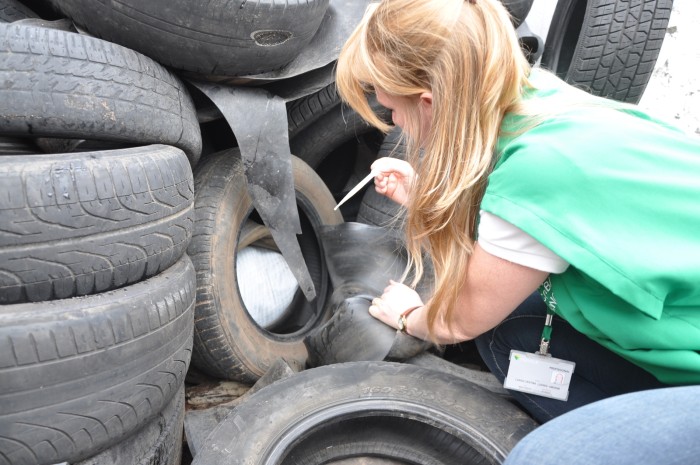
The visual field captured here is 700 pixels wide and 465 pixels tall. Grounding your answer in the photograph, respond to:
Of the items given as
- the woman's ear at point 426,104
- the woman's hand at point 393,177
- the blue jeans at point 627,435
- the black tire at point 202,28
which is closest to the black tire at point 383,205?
the woman's hand at point 393,177

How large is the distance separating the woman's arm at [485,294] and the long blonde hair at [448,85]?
34 mm

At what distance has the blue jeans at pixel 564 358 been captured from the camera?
4.20 feet

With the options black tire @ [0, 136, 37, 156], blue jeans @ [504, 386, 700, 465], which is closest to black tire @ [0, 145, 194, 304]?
black tire @ [0, 136, 37, 156]

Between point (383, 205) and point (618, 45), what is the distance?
1.15m

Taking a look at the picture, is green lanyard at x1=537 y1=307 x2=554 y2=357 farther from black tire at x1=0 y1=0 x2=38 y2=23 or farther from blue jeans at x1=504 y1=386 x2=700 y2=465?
black tire at x1=0 y1=0 x2=38 y2=23

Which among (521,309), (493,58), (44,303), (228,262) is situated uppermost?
(493,58)

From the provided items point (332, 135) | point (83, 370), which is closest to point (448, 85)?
point (83, 370)

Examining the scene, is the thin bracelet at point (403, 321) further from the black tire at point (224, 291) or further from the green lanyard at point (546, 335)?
the black tire at point (224, 291)

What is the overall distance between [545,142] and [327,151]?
1.39 m

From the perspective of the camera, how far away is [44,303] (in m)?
1.03

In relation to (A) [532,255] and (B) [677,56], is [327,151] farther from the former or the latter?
(B) [677,56]

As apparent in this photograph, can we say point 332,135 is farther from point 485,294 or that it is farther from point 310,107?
point 485,294

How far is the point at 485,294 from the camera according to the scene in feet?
3.61

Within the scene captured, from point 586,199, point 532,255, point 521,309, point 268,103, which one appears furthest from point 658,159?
point 268,103
